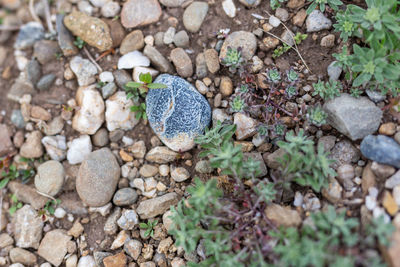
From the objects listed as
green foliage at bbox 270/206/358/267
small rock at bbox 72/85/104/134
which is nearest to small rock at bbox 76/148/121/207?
small rock at bbox 72/85/104/134

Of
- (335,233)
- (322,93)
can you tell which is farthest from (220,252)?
(322,93)

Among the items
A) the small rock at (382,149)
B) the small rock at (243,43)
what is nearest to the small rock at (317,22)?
the small rock at (243,43)

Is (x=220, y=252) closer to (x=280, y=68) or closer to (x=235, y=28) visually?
(x=280, y=68)

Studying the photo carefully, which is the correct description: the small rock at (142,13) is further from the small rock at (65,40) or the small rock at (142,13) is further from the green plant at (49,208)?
the green plant at (49,208)

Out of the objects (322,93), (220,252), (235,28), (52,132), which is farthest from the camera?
(52,132)

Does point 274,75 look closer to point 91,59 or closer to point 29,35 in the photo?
point 91,59

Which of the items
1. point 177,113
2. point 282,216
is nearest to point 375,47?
point 282,216
